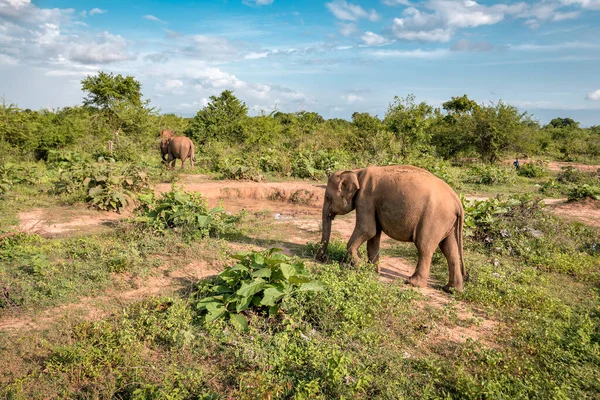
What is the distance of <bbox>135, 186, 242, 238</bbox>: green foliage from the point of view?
7.46 meters

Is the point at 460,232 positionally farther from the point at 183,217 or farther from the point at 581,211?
the point at 581,211

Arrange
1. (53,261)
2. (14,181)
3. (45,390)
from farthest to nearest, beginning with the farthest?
(14,181), (53,261), (45,390)

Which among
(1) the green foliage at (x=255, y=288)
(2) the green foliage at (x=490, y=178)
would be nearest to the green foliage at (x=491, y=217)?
(1) the green foliage at (x=255, y=288)

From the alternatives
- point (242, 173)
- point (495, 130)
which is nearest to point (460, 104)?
point (495, 130)

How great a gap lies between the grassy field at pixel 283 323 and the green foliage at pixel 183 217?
30 millimetres

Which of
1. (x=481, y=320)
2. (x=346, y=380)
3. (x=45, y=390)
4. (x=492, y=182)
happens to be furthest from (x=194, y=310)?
(x=492, y=182)

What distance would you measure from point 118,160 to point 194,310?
13566mm

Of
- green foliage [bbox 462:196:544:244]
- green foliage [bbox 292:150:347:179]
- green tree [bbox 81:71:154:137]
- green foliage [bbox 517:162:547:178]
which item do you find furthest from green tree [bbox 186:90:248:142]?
green foliage [bbox 462:196:544:244]

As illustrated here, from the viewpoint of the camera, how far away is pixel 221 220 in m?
8.15

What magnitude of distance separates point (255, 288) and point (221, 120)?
76.5ft

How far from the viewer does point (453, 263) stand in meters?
6.17

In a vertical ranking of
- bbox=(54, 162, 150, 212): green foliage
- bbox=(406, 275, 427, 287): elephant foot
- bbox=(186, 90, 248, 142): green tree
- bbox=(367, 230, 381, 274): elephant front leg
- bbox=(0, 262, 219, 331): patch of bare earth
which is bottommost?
bbox=(0, 262, 219, 331): patch of bare earth

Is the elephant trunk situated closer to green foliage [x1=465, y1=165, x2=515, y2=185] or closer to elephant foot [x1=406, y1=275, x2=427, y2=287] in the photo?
elephant foot [x1=406, y1=275, x2=427, y2=287]

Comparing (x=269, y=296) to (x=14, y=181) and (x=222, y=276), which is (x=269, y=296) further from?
(x=14, y=181)
